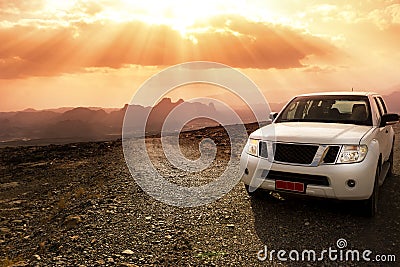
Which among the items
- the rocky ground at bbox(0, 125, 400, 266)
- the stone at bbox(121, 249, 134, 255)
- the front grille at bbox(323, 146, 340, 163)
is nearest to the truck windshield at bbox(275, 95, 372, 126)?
the front grille at bbox(323, 146, 340, 163)

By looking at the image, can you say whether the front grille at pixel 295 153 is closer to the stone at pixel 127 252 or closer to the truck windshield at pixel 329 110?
the truck windshield at pixel 329 110

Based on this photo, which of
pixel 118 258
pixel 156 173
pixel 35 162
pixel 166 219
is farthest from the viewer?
pixel 35 162

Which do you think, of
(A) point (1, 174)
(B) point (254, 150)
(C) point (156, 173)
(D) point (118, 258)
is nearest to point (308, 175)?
(B) point (254, 150)

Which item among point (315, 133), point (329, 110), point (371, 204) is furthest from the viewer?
point (329, 110)

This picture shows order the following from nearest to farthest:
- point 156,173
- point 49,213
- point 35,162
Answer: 1. point 49,213
2. point 156,173
3. point 35,162

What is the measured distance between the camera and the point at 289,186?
479 cm

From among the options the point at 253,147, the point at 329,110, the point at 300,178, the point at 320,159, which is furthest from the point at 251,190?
the point at 329,110

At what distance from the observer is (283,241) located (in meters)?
4.41

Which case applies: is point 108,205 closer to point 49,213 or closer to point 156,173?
point 49,213

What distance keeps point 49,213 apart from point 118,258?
3193 millimetres

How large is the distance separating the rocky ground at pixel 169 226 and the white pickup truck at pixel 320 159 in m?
0.43

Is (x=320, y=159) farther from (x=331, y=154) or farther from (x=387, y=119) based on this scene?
(x=387, y=119)

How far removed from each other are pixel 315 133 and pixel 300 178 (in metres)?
0.82

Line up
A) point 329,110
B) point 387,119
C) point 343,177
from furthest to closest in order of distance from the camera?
point 329,110 → point 387,119 → point 343,177
